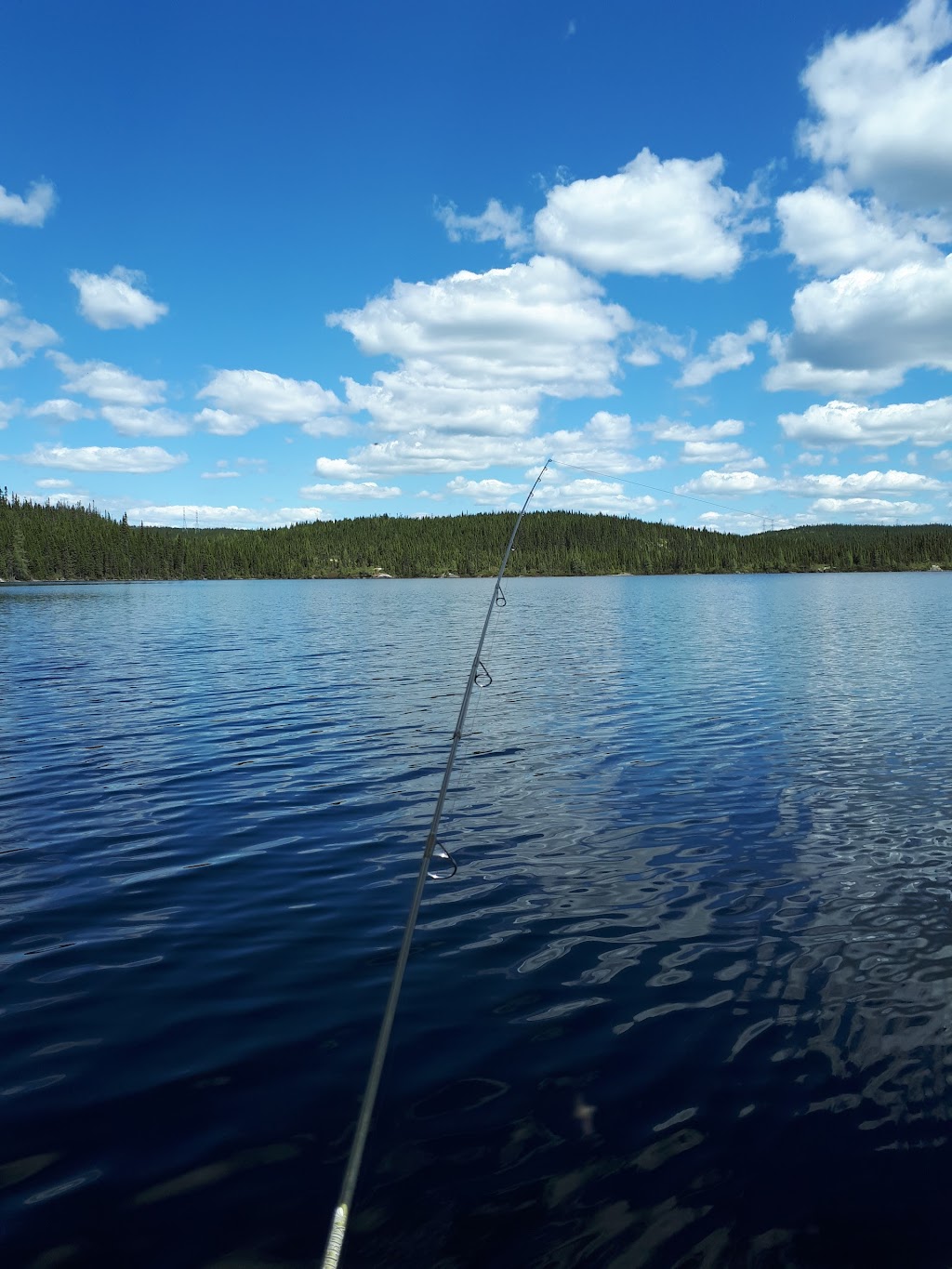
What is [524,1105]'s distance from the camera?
6.49 metres

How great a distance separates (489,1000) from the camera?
8.11 metres

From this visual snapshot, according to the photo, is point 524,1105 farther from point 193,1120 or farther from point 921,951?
point 921,951

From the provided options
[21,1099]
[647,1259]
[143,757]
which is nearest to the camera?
[647,1259]

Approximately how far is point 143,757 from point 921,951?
1599 centimetres

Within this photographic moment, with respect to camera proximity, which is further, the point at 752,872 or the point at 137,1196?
the point at 752,872

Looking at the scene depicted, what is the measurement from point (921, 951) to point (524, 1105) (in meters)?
5.19

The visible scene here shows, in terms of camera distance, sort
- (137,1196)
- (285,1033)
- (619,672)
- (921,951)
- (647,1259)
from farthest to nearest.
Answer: (619,672) < (921,951) < (285,1033) < (137,1196) < (647,1259)

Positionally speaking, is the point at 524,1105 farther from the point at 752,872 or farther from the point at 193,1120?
the point at 752,872

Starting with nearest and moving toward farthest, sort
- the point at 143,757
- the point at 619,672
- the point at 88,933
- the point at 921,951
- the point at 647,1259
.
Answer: the point at 647,1259
the point at 921,951
the point at 88,933
the point at 143,757
the point at 619,672

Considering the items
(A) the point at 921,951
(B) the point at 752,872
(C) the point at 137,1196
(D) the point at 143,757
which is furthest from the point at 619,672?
(C) the point at 137,1196

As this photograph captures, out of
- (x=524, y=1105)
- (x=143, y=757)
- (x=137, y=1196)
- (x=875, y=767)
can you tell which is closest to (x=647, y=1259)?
(x=524, y=1105)

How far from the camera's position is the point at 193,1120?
6.28 metres

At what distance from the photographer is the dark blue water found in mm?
5398

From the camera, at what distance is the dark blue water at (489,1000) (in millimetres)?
5398
